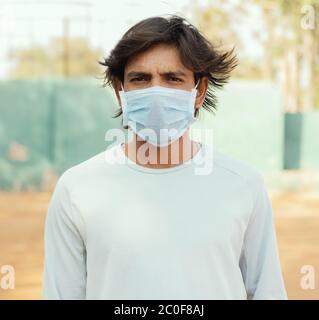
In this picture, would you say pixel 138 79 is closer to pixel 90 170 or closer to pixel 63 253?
pixel 90 170

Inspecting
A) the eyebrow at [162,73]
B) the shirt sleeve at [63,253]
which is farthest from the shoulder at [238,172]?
the shirt sleeve at [63,253]

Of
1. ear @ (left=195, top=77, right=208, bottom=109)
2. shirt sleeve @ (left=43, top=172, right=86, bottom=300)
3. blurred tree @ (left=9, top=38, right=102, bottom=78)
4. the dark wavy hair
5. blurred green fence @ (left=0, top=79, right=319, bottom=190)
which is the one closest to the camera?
shirt sleeve @ (left=43, top=172, right=86, bottom=300)

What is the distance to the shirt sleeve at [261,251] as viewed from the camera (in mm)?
2322

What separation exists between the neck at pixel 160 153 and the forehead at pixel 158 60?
23cm

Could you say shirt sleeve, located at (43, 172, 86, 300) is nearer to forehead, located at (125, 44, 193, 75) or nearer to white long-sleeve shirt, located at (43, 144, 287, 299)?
white long-sleeve shirt, located at (43, 144, 287, 299)

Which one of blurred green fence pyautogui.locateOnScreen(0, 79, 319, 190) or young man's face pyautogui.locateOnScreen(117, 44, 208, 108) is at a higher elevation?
young man's face pyautogui.locateOnScreen(117, 44, 208, 108)

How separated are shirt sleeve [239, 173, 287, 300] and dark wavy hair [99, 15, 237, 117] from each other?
43cm

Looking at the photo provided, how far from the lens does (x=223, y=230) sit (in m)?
2.20

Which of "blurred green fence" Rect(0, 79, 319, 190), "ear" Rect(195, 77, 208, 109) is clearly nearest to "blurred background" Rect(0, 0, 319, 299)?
"blurred green fence" Rect(0, 79, 319, 190)

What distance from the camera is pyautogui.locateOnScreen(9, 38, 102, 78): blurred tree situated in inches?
781

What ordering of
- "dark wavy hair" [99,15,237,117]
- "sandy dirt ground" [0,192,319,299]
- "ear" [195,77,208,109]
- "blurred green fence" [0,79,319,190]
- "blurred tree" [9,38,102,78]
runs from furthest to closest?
"blurred tree" [9,38,102,78] → "blurred green fence" [0,79,319,190] → "sandy dirt ground" [0,192,319,299] → "ear" [195,77,208,109] → "dark wavy hair" [99,15,237,117]

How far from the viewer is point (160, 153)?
2342 mm
